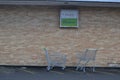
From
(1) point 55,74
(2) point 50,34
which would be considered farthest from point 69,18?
(1) point 55,74

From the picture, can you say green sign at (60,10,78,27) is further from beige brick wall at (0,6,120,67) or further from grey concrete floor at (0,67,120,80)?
grey concrete floor at (0,67,120,80)

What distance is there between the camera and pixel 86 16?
14.2 m

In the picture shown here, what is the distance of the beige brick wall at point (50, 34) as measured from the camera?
1409 cm

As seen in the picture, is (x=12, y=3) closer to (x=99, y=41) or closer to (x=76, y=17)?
(x=76, y=17)

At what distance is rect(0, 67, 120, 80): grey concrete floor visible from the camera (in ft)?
39.4

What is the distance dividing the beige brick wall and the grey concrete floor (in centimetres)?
50

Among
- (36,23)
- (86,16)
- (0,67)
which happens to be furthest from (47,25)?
(0,67)

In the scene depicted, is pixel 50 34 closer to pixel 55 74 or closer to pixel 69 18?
pixel 69 18

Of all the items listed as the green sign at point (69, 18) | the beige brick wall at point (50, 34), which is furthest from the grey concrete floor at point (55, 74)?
the green sign at point (69, 18)

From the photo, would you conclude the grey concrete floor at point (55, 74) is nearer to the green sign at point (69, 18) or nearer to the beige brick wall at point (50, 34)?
the beige brick wall at point (50, 34)

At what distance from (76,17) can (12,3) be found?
2.45 metres

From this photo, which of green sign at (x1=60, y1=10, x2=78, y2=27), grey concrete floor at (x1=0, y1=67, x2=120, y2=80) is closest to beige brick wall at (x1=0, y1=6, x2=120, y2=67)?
green sign at (x1=60, y1=10, x2=78, y2=27)

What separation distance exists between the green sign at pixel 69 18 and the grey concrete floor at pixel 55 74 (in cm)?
170

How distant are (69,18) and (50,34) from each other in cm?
94
